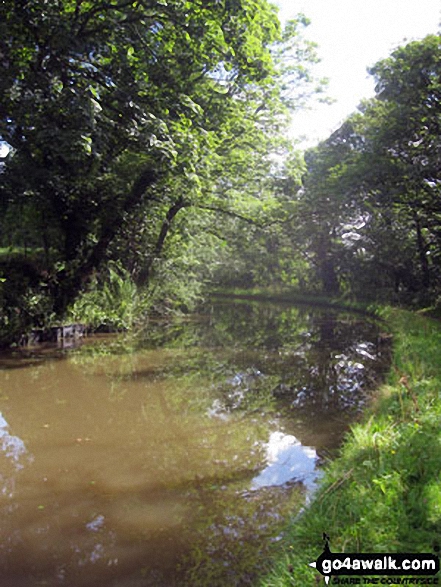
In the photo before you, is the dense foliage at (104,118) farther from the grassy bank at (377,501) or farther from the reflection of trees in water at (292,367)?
the grassy bank at (377,501)

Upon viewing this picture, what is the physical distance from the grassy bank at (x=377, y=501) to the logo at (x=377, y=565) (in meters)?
0.05

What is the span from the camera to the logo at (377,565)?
2252 mm

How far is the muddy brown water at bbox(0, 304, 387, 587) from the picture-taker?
2932 mm

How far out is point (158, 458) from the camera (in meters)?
4.55

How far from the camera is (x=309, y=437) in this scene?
208 inches

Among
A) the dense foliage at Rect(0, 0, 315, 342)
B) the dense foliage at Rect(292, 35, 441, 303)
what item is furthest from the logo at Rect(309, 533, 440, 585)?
the dense foliage at Rect(292, 35, 441, 303)

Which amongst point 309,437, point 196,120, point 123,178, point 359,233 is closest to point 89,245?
point 123,178

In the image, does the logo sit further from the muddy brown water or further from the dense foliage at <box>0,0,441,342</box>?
the dense foliage at <box>0,0,441,342</box>

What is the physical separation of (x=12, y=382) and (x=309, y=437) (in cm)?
509

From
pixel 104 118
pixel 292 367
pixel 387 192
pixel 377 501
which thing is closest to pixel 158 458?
pixel 377 501

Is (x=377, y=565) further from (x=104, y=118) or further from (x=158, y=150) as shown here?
(x=104, y=118)

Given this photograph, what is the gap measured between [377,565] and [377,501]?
0.56 meters

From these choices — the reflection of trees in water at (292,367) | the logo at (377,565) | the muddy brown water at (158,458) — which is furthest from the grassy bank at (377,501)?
the reflection of trees in water at (292,367)

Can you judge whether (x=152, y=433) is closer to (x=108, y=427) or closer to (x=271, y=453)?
(x=108, y=427)
